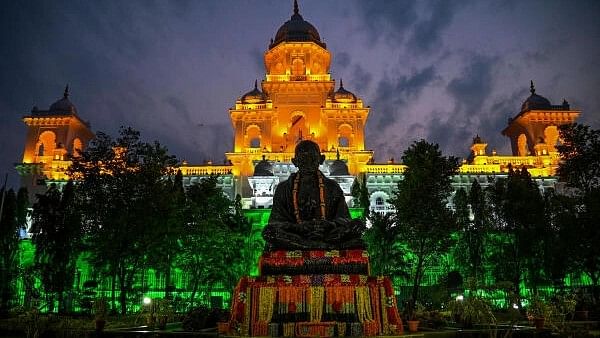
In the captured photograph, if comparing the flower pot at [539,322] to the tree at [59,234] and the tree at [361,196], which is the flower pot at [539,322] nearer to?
the tree at [59,234]

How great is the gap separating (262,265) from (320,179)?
2900mm

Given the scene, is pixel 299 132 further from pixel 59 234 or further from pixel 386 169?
pixel 59 234

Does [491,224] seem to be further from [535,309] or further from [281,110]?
[281,110]

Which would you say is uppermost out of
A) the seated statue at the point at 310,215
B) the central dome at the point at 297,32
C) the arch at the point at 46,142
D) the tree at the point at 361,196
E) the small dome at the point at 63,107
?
the central dome at the point at 297,32

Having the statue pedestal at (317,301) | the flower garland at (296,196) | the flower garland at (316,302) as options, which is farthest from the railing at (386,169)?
the flower garland at (316,302)

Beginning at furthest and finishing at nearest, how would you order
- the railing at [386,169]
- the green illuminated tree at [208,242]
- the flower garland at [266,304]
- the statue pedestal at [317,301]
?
the railing at [386,169], the green illuminated tree at [208,242], the flower garland at [266,304], the statue pedestal at [317,301]

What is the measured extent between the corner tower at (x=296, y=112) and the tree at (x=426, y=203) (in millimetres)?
25710

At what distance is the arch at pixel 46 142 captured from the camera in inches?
2094

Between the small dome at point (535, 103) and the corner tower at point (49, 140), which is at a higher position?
the small dome at point (535, 103)

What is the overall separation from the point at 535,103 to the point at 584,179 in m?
37.3


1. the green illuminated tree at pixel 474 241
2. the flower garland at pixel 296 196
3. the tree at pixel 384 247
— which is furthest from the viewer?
the green illuminated tree at pixel 474 241

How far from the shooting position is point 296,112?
50906mm

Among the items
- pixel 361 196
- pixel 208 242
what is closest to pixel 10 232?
pixel 208 242

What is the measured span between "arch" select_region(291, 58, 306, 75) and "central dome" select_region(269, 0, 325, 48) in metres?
2.22
